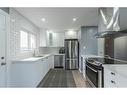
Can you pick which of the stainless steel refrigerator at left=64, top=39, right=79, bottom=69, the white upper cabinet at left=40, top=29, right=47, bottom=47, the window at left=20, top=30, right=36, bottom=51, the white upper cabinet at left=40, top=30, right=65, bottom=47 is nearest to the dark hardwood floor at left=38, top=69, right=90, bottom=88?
the window at left=20, top=30, right=36, bottom=51

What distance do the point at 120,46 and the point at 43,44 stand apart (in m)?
5.26

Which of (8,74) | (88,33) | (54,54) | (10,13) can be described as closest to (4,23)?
(10,13)

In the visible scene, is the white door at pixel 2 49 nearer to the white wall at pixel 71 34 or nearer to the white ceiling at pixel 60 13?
the white ceiling at pixel 60 13

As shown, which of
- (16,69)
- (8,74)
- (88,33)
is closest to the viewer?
(8,74)

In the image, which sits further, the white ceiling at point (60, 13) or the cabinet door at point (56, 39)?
the cabinet door at point (56, 39)

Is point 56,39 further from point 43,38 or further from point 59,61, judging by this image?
point 59,61

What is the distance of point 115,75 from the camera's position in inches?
97.0

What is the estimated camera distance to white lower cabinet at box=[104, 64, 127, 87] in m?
2.22

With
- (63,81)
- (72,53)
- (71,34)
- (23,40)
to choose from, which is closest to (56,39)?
(71,34)

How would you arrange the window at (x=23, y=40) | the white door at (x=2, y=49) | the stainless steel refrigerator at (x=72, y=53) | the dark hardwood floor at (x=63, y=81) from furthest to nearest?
the stainless steel refrigerator at (x=72, y=53) → the window at (x=23, y=40) → the dark hardwood floor at (x=63, y=81) → the white door at (x=2, y=49)

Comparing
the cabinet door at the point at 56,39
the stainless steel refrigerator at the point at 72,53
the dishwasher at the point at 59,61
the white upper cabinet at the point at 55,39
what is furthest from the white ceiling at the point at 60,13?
the dishwasher at the point at 59,61

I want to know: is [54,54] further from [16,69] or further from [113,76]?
[113,76]

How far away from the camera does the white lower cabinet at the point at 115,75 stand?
2216 millimetres
